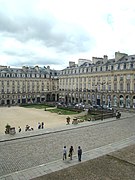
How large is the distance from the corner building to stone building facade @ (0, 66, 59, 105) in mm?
8820

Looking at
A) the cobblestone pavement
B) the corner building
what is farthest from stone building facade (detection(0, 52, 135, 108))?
the cobblestone pavement

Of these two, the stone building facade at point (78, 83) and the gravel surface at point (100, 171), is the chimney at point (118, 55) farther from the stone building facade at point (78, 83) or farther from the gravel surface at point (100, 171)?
the gravel surface at point (100, 171)

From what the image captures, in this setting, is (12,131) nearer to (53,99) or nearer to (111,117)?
(111,117)

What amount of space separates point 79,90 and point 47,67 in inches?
1122

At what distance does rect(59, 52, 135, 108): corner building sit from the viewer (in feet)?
193

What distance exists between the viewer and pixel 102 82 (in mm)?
67000

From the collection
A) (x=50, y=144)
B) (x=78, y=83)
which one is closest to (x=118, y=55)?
(x=78, y=83)

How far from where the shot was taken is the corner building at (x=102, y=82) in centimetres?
5897

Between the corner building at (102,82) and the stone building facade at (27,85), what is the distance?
882 centimetres

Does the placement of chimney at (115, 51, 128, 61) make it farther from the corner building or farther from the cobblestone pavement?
the cobblestone pavement

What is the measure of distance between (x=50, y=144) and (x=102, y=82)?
46.1 metres

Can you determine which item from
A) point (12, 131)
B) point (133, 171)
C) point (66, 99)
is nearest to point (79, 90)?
point (66, 99)

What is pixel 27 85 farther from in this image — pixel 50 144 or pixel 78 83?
pixel 50 144

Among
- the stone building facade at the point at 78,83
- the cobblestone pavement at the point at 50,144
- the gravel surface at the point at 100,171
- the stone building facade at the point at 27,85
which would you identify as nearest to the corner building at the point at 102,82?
the stone building facade at the point at 78,83
